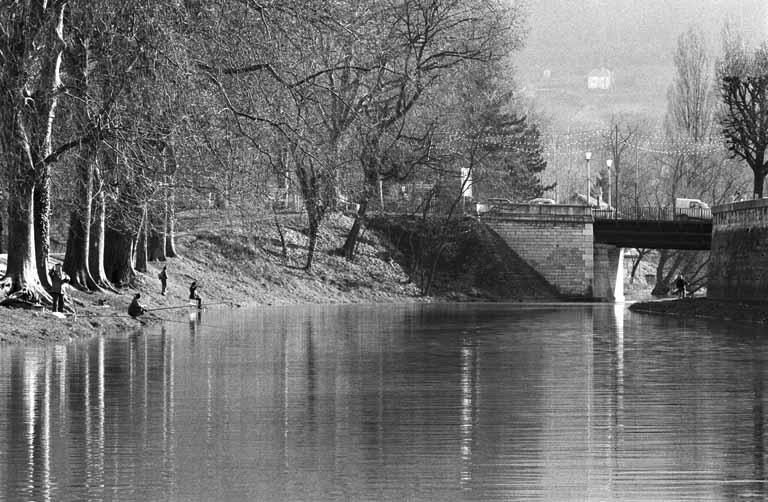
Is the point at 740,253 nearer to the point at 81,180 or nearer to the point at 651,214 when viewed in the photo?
the point at 651,214

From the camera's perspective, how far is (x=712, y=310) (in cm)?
5353

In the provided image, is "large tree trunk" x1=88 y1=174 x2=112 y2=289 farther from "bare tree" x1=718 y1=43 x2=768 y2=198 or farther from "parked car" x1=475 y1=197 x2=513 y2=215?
"parked car" x1=475 y1=197 x2=513 y2=215

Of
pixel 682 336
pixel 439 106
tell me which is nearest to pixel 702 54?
pixel 439 106

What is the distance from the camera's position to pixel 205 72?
30.3 metres

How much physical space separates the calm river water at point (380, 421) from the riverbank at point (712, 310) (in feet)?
51.1

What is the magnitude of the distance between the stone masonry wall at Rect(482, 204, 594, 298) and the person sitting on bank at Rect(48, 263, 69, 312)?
5387 centimetres

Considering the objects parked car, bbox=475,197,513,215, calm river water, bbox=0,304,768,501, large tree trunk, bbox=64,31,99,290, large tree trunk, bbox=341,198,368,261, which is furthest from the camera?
parked car, bbox=475,197,513,215

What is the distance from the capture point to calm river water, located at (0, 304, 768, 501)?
520 inches

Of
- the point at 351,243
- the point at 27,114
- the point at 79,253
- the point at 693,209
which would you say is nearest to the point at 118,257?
the point at 79,253

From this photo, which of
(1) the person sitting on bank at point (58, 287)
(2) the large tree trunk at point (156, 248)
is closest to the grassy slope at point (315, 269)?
(2) the large tree trunk at point (156, 248)

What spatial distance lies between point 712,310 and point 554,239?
3260 centimetres

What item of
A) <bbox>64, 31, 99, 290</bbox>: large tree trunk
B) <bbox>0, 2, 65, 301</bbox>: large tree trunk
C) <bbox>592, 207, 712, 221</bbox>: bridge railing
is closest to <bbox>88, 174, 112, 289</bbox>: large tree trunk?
<bbox>64, 31, 99, 290</bbox>: large tree trunk

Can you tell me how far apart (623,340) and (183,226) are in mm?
40980

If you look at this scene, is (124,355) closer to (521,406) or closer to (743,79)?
(521,406)
